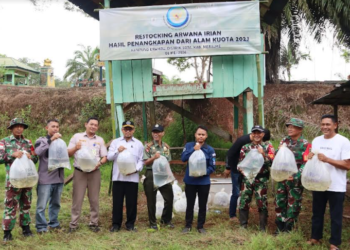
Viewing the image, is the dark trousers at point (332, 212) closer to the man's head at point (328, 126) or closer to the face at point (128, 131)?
the man's head at point (328, 126)

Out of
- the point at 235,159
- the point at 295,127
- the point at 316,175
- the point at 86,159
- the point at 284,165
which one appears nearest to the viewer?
the point at 316,175

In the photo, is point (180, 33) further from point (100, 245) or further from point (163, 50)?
point (100, 245)

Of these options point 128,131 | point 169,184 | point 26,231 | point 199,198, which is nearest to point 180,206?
point 169,184

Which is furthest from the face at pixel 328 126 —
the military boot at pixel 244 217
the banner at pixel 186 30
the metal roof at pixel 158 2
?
the metal roof at pixel 158 2

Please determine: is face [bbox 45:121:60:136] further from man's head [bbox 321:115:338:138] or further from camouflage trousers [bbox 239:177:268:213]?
man's head [bbox 321:115:338:138]

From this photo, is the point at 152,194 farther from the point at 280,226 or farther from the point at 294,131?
the point at 294,131

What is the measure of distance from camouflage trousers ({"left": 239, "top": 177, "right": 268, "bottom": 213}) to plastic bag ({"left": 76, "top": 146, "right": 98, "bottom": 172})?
208cm

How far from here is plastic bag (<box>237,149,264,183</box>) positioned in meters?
4.86

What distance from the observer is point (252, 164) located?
4.89 metres

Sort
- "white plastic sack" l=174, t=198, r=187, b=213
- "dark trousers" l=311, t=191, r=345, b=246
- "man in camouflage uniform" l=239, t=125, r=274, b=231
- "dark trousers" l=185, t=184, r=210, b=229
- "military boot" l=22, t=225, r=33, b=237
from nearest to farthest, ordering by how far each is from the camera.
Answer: "dark trousers" l=311, t=191, r=345, b=246 < "man in camouflage uniform" l=239, t=125, r=274, b=231 < "military boot" l=22, t=225, r=33, b=237 < "dark trousers" l=185, t=184, r=210, b=229 < "white plastic sack" l=174, t=198, r=187, b=213

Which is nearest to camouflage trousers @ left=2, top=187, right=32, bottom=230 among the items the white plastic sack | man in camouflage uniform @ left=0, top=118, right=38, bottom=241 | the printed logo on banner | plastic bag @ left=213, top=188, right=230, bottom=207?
man in camouflage uniform @ left=0, top=118, right=38, bottom=241

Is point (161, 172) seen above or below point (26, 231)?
above

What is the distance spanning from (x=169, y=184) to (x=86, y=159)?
4.02ft

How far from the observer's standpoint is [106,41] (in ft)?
24.2
